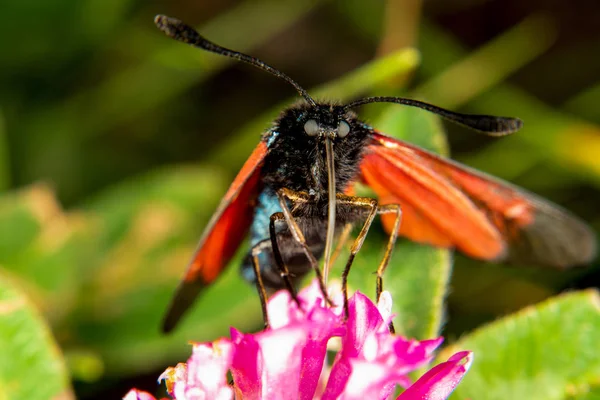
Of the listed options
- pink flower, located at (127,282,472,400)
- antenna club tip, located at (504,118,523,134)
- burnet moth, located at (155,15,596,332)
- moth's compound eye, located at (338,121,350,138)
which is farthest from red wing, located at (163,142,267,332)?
antenna club tip, located at (504,118,523,134)

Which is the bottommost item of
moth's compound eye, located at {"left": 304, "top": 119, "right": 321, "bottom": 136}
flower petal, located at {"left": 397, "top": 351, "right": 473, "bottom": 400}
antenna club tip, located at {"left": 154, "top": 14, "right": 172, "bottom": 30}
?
flower petal, located at {"left": 397, "top": 351, "right": 473, "bottom": 400}

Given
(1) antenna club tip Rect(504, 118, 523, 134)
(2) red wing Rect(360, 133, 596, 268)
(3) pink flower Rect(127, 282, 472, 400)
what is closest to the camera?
(3) pink flower Rect(127, 282, 472, 400)

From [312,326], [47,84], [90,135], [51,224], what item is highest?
[47,84]

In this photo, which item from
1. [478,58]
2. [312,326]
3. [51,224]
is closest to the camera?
[312,326]

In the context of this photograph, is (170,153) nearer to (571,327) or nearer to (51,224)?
(51,224)

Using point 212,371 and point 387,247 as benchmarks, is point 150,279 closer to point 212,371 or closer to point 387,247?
point 387,247

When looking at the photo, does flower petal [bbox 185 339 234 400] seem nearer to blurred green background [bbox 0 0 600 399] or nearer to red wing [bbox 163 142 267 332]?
red wing [bbox 163 142 267 332]

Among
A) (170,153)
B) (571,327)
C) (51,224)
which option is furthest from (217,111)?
(571,327)
